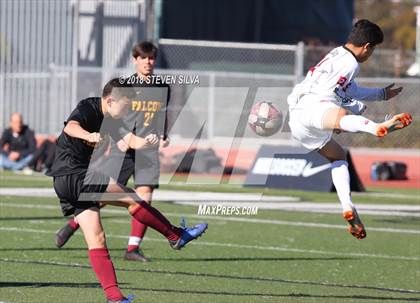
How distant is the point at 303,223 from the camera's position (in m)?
16.4

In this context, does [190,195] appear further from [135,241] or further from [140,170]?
[135,241]

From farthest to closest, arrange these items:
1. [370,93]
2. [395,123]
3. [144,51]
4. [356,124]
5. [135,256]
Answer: [135,256], [144,51], [370,93], [356,124], [395,123]

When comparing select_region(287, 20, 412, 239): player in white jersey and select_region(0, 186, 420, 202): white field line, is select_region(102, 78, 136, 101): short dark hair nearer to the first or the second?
select_region(287, 20, 412, 239): player in white jersey

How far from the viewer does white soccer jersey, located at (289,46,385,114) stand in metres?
9.41

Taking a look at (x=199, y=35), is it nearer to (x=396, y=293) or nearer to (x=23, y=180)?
(x=23, y=180)

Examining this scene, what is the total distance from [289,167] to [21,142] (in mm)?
5790

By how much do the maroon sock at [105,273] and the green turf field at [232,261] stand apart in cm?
69

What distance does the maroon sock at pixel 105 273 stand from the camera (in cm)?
881

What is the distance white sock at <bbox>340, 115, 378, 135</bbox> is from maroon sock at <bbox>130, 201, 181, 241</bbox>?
1.79 metres

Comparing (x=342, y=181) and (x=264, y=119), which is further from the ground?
(x=264, y=119)

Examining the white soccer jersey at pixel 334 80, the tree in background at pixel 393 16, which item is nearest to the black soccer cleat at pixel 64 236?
the white soccer jersey at pixel 334 80

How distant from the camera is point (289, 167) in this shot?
21.0 metres

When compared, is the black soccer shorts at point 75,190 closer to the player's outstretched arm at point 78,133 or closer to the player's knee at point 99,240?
the player's knee at point 99,240

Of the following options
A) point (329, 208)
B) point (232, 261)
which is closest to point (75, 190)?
point (232, 261)
